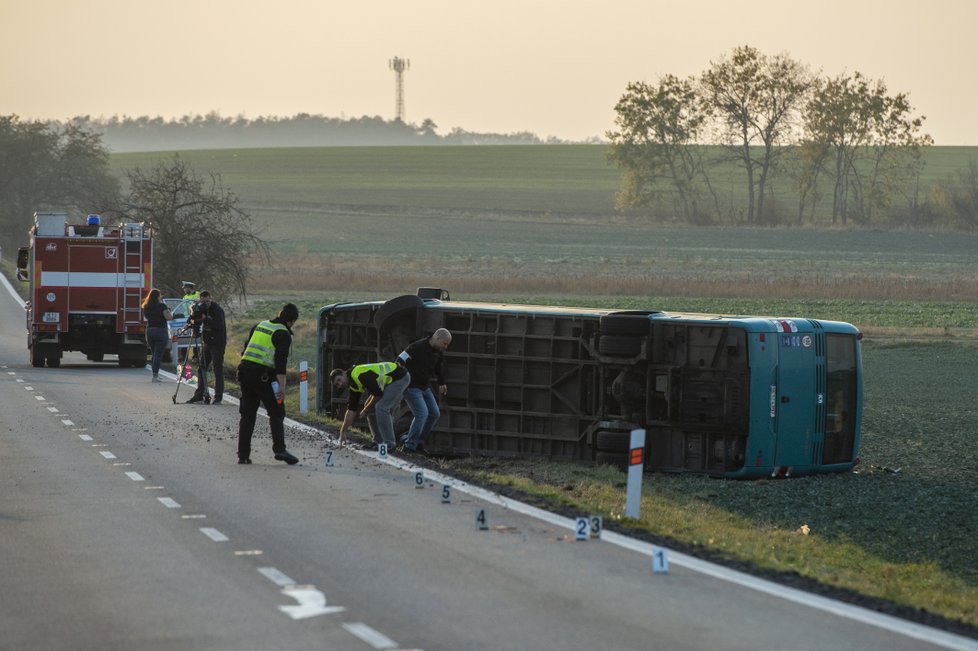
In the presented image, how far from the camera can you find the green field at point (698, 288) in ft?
46.3

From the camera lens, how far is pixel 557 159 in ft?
514

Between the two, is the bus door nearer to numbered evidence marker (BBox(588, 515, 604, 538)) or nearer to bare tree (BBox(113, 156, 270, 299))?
numbered evidence marker (BBox(588, 515, 604, 538))

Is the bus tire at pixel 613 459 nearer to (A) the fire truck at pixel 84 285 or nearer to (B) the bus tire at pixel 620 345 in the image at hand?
(B) the bus tire at pixel 620 345

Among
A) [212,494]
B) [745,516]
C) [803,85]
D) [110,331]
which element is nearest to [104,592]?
[212,494]

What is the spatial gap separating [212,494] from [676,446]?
6.08 m

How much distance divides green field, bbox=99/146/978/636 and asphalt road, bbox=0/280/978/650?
93cm

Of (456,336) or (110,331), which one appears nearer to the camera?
(456,336)

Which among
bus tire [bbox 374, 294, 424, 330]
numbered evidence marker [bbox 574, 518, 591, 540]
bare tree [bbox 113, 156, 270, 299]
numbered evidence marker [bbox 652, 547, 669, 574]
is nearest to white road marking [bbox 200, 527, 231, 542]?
numbered evidence marker [bbox 574, 518, 591, 540]

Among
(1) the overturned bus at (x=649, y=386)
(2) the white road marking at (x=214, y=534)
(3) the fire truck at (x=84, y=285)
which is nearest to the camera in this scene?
(2) the white road marking at (x=214, y=534)

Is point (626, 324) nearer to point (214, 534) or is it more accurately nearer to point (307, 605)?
point (214, 534)

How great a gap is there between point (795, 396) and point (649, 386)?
66.4 inches

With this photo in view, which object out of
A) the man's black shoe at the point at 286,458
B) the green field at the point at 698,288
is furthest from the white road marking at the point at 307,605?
the man's black shoe at the point at 286,458

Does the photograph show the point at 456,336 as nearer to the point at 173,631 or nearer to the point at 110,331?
the point at 173,631

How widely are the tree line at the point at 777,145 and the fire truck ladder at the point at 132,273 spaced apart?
230 feet
